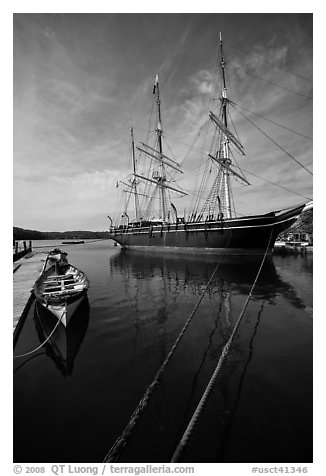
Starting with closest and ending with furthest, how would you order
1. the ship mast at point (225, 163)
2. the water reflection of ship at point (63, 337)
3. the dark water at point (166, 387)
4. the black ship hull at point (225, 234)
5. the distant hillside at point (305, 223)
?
the dark water at point (166, 387) < the water reflection of ship at point (63, 337) < the black ship hull at point (225, 234) < the ship mast at point (225, 163) < the distant hillside at point (305, 223)

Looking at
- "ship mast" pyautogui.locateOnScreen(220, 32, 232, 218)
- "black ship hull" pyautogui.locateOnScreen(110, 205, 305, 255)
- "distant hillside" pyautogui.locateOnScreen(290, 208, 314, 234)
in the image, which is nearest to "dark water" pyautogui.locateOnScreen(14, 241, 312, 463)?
"black ship hull" pyautogui.locateOnScreen(110, 205, 305, 255)

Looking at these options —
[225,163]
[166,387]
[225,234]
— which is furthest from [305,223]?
[166,387]

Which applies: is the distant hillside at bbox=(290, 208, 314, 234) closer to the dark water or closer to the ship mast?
the ship mast

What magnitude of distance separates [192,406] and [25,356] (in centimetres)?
522

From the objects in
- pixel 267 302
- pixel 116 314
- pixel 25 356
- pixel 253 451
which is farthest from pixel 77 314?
pixel 267 302

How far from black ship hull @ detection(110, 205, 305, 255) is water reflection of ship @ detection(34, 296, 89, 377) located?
23.8 metres

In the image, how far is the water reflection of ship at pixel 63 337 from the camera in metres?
5.87

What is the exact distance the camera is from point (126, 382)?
4.91 metres

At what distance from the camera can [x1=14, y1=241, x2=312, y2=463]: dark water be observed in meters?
3.33

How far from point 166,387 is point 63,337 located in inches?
163

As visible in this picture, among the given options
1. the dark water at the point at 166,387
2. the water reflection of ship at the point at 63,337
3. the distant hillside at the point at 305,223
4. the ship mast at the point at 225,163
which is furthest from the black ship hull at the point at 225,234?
the distant hillside at the point at 305,223

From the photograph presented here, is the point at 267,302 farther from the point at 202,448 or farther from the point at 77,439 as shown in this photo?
the point at 77,439

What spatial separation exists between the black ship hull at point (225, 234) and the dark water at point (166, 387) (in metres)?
18.8

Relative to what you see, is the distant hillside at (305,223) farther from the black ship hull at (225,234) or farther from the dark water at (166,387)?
the dark water at (166,387)
